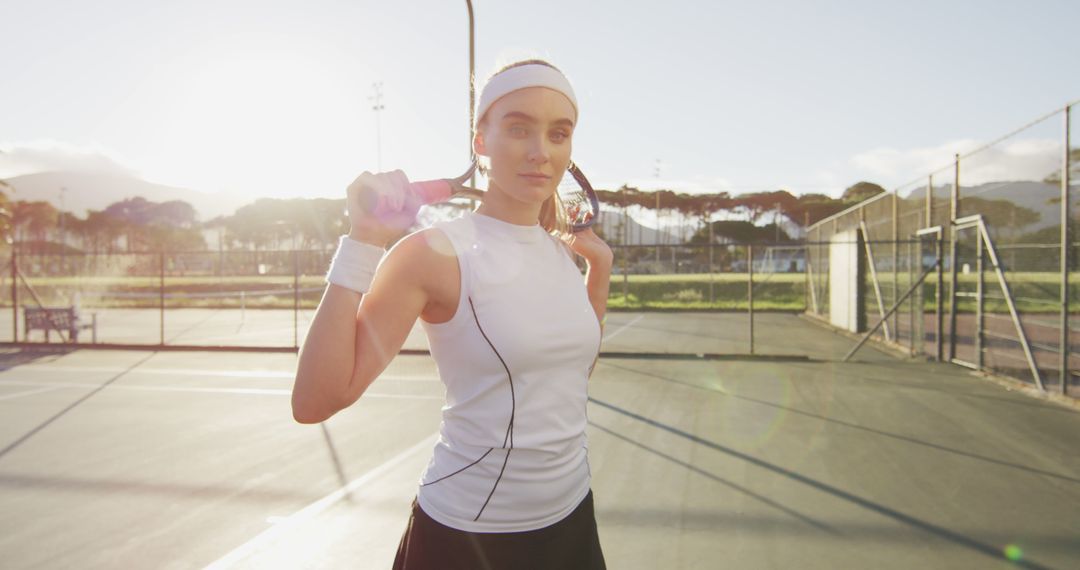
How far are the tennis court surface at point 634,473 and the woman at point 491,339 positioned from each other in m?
2.41

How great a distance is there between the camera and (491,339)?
1275mm

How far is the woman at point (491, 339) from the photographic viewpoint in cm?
118

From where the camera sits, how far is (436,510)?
1.39 m

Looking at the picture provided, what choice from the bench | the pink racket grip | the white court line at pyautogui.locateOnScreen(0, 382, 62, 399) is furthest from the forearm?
the bench

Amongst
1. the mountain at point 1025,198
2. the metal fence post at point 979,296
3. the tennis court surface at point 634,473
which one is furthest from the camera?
the metal fence post at point 979,296

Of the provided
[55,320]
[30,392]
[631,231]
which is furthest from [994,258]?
[631,231]

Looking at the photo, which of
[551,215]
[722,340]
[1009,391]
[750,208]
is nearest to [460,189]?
[551,215]

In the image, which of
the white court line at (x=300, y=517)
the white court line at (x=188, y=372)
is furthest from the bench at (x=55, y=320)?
the white court line at (x=300, y=517)

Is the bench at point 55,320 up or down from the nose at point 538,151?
down

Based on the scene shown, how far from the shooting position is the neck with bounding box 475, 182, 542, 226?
58.0 inches

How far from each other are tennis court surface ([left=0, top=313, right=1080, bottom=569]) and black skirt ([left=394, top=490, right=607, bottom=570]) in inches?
90.5

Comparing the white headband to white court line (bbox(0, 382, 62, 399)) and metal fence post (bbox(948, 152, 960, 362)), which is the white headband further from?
metal fence post (bbox(948, 152, 960, 362))

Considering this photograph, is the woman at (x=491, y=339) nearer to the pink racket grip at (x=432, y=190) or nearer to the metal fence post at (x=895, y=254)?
the pink racket grip at (x=432, y=190)

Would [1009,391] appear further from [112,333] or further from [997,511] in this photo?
[112,333]
